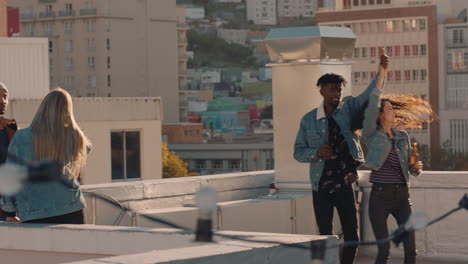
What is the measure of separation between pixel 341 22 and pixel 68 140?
128 metres

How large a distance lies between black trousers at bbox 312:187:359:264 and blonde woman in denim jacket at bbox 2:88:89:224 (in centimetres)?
156

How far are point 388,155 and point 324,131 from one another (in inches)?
16.7

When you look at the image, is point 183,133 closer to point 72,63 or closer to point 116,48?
point 116,48

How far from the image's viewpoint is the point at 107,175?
42.1 meters

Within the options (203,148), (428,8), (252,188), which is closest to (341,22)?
(428,8)

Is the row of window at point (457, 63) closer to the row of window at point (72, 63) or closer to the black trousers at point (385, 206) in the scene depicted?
the row of window at point (72, 63)

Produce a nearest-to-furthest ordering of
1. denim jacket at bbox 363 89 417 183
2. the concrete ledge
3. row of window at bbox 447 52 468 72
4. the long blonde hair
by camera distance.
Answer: the concrete ledge < the long blonde hair < denim jacket at bbox 363 89 417 183 < row of window at bbox 447 52 468 72

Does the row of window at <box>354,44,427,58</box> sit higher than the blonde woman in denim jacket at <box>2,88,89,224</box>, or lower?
higher

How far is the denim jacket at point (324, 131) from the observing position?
24.6ft

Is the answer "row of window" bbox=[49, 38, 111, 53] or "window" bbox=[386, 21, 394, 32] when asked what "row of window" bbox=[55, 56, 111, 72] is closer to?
"row of window" bbox=[49, 38, 111, 53]

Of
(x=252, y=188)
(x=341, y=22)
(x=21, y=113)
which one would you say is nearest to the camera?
(x=252, y=188)

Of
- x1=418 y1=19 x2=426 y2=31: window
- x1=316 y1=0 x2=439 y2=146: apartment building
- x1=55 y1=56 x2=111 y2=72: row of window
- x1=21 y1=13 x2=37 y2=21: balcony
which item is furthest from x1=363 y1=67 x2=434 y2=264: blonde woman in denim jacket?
x1=21 y1=13 x2=37 y2=21: balcony

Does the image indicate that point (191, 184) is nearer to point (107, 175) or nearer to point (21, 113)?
point (21, 113)

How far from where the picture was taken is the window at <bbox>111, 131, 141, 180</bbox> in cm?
3950
